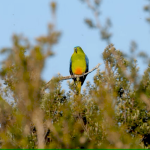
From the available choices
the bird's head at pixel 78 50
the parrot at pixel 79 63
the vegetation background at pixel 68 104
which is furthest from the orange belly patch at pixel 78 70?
the vegetation background at pixel 68 104

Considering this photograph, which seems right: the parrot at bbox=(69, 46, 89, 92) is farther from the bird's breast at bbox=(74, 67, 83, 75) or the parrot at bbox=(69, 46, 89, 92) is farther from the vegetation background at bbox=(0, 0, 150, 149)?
the vegetation background at bbox=(0, 0, 150, 149)

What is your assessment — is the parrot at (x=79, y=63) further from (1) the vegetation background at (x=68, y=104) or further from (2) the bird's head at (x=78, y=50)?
(1) the vegetation background at (x=68, y=104)

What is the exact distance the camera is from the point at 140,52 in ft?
20.9

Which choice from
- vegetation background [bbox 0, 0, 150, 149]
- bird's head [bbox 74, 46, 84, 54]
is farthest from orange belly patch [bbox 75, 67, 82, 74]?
vegetation background [bbox 0, 0, 150, 149]

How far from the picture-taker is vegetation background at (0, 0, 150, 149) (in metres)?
2.69

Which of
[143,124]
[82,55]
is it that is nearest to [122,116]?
[143,124]

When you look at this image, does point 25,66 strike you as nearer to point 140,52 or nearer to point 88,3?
point 140,52

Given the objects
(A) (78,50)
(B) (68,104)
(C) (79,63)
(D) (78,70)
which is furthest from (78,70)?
(B) (68,104)

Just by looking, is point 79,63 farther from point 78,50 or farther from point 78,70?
point 78,50

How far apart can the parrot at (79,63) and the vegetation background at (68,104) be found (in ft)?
10.3

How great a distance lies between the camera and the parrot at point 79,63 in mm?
11930

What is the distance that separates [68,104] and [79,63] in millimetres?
8369

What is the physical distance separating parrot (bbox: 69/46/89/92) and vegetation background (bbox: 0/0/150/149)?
3.14 metres

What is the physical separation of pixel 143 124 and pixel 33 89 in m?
5.68
